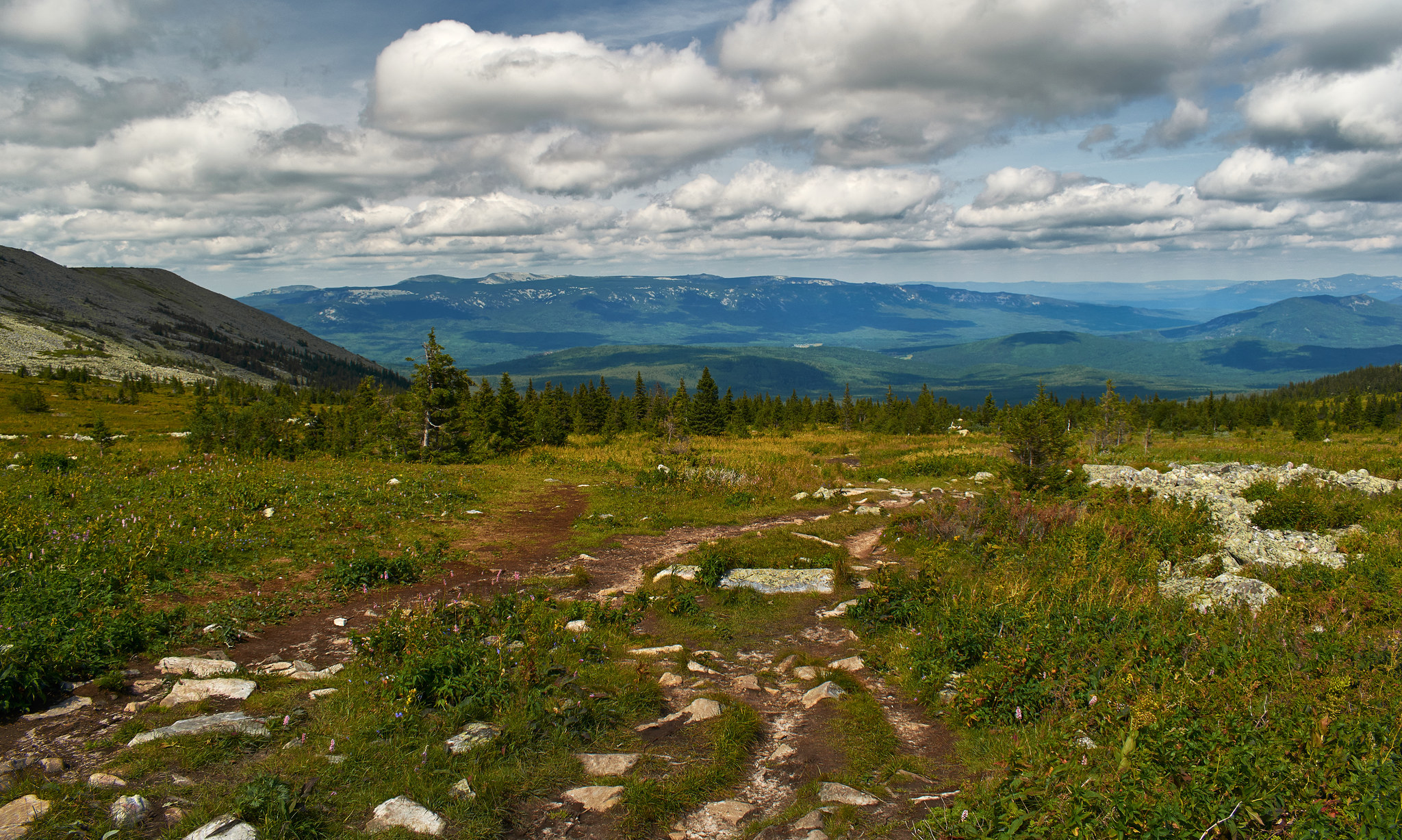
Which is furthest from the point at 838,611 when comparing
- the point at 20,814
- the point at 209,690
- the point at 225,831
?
the point at 20,814

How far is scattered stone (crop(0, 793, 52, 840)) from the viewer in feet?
14.7

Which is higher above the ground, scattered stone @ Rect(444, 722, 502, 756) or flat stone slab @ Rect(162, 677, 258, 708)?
flat stone slab @ Rect(162, 677, 258, 708)

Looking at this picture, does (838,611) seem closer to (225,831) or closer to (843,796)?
(843,796)

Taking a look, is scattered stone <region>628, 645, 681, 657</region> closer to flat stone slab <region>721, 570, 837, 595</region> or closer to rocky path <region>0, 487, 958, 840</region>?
rocky path <region>0, 487, 958, 840</region>

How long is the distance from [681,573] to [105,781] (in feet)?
27.1

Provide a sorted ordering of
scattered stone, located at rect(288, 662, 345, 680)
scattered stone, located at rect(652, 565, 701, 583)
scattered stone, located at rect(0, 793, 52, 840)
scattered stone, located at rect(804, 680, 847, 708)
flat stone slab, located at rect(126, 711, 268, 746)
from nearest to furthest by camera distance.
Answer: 1. scattered stone, located at rect(0, 793, 52, 840)
2. flat stone slab, located at rect(126, 711, 268, 746)
3. scattered stone, located at rect(288, 662, 345, 680)
4. scattered stone, located at rect(804, 680, 847, 708)
5. scattered stone, located at rect(652, 565, 701, 583)

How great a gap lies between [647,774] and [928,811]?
2.51 meters

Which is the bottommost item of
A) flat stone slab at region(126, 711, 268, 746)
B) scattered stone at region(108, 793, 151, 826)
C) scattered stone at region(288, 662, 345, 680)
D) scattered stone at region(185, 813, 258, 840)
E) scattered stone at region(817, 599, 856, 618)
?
scattered stone at region(817, 599, 856, 618)

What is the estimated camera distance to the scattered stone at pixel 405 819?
5.05 meters

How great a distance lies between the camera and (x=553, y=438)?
3788 centimetres

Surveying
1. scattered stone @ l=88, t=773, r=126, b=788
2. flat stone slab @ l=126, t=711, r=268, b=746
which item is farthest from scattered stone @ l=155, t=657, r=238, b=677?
scattered stone @ l=88, t=773, r=126, b=788

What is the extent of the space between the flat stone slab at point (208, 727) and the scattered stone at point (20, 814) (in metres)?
1.04

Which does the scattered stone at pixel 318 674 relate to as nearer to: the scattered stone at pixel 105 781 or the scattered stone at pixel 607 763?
the scattered stone at pixel 105 781

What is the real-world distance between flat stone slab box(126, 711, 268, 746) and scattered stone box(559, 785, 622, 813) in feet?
9.95
